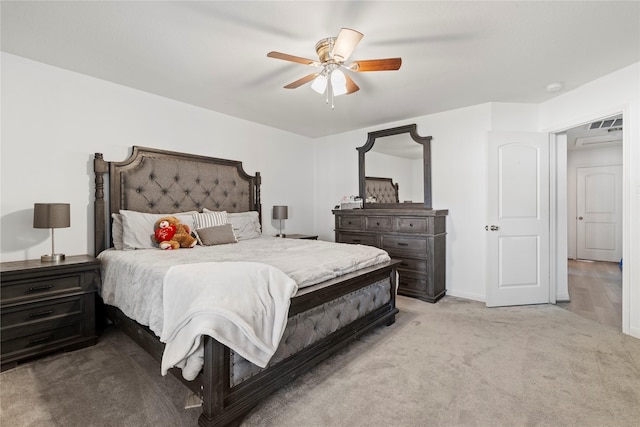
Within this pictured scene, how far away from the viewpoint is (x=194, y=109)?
11.8 feet

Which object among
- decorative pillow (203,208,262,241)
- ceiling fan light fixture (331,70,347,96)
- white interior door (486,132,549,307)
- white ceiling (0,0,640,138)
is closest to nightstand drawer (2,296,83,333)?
decorative pillow (203,208,262,241)

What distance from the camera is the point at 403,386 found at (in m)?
1.83

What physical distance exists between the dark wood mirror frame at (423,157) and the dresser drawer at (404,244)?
23.1 inches

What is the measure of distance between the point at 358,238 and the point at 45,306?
128 inches

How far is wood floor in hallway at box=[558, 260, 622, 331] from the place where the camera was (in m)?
3.04

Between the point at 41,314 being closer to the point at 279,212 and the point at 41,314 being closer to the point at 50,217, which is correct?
the point at 50,217

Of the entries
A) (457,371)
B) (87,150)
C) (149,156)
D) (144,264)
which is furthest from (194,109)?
(457,371)

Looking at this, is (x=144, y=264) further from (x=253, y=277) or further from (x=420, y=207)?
(x=420, y=207)

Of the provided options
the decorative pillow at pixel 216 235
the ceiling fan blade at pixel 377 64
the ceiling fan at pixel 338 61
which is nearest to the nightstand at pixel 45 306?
the decorative pillow at pixel 216 235

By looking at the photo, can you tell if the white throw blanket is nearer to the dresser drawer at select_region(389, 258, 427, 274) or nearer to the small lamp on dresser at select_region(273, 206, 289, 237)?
the dresser drawer at select_region(389, 258, 427, 274)

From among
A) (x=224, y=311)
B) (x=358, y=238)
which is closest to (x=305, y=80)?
(x=224, y=311)

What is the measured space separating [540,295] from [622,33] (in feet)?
8.65

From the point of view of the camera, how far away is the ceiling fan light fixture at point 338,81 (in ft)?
7.23

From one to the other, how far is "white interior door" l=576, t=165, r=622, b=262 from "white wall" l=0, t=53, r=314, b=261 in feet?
24.3
